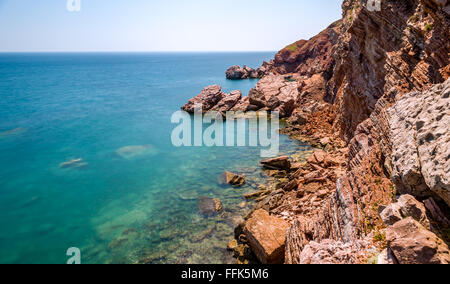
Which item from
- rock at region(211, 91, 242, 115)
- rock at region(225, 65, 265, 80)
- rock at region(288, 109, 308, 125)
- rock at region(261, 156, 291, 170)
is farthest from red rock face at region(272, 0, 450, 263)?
rock at region(225, 65, 265, 80)

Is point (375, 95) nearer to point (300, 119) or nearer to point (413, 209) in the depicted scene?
point (413, 209)

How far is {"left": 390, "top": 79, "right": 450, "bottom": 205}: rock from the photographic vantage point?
25.8 feet

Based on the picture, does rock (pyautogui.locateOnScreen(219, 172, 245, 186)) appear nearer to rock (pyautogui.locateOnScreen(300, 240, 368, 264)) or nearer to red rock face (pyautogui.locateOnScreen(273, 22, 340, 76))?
rock (pyautogui.locateOnScreen(300, 240, 368, 264))

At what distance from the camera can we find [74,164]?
37281mm

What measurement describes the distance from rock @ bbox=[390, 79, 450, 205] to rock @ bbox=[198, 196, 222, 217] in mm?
16602

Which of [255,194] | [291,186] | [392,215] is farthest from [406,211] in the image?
[255,194]

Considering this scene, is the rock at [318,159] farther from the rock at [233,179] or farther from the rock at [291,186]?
the rock at [233,179]

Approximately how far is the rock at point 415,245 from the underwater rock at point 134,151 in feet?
122

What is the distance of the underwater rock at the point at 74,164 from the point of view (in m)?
36.4

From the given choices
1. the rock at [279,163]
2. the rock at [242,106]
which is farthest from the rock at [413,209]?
the rock at [242,106]
